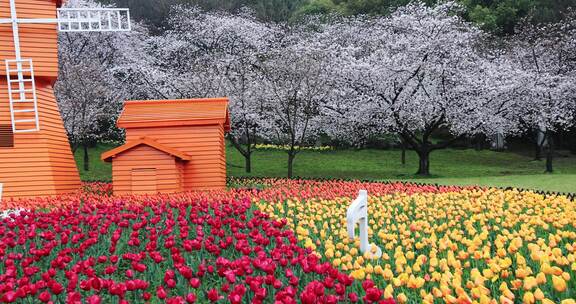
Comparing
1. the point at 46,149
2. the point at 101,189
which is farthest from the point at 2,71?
the point at 101,189

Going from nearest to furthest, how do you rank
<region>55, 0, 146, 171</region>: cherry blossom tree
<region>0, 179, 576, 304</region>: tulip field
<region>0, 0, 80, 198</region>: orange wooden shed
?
1. <region>0, 179, 576, 304</region>: tulip field
2. <region>0, 0, 80, 198</region>: orange wooden shed
3. <region>55, 0, 146, 171</region>: cherry blossom tree

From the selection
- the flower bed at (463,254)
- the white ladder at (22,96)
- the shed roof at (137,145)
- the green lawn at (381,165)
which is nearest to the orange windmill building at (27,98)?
the white ladder at (22,96)

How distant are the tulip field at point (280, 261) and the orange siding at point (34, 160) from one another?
17.5ft

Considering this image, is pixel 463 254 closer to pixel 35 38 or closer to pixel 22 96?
pixel 22 96

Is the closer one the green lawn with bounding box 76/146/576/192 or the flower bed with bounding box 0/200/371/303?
the flower bed with bounding box 0/200/371/303

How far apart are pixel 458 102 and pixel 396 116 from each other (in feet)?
9.73

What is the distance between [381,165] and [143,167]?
2058cm

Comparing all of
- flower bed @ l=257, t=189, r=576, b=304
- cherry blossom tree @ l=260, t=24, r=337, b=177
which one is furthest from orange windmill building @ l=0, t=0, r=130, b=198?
cherry blossom tree @ l=260, t=24, r=337, b=177

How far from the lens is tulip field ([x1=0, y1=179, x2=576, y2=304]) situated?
14.7ft

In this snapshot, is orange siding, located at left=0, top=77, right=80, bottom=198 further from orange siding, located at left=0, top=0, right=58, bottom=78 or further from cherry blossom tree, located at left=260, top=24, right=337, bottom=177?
cherry blossom tree, located at left=260, top=24, right=337, bottom=177

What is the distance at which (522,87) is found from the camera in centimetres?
2741

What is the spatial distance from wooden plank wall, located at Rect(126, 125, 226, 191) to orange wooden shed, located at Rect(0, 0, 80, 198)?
2489mm

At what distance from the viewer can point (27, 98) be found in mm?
16250

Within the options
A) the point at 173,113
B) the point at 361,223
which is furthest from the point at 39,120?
the point at 361,223
